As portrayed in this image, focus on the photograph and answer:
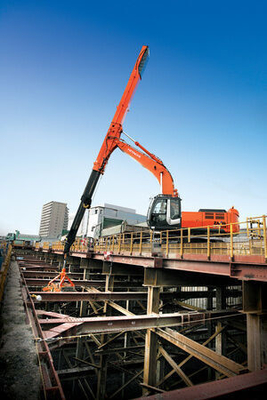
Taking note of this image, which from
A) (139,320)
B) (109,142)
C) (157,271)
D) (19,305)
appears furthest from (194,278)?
(109,142)

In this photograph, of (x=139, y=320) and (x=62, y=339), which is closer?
(x=62, y=339)

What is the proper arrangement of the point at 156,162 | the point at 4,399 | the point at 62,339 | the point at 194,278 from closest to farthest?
the point at 4,399 < the point at 62,339 < the point at 194,278 < the point at 156,162

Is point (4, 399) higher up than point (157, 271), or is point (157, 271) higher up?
point (157, 271)

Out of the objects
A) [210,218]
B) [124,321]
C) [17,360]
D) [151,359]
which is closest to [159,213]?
[210,218]

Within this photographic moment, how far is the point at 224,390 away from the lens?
1985 mm

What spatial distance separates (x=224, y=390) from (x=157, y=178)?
12647 mm

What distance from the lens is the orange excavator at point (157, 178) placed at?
11.8 meters

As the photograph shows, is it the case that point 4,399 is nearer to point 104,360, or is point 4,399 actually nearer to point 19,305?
point 19,305

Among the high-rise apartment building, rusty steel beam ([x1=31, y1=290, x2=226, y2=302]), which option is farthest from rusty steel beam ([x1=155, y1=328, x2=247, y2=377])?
the high-rise apartment building

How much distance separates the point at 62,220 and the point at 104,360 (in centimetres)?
18296

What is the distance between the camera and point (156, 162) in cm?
1448

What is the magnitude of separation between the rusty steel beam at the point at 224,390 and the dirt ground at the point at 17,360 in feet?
6.99

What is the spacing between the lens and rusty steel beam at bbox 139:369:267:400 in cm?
194

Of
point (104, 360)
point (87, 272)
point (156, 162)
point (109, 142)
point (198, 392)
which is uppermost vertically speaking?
point (109, 142)
